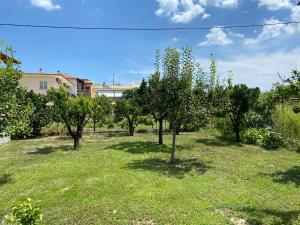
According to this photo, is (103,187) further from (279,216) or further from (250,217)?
(279,216)

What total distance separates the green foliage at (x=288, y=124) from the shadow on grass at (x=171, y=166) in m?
9.04

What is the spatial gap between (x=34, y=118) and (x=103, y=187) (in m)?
19.5

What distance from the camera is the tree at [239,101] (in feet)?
75.6

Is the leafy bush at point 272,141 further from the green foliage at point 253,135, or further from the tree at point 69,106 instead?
the tree at point 69,106

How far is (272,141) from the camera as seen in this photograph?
71.7 feet

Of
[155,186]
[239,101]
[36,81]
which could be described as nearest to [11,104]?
[155,186]

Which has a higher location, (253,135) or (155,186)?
(253,135)

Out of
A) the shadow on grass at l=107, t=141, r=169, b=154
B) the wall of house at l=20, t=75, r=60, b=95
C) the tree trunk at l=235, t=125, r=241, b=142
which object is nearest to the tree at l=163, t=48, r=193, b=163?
the shadow on grass at l=107, t=141, r=169, b=154

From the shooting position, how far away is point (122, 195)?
1008 cm

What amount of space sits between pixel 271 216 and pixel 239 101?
1544 centimetres

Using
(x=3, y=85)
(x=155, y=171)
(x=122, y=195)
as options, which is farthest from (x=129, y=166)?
(x=3, y=85)

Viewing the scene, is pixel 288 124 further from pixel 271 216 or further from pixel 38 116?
pixel 38 116

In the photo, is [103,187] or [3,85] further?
[3,85]

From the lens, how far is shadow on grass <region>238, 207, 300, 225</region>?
325 inches
